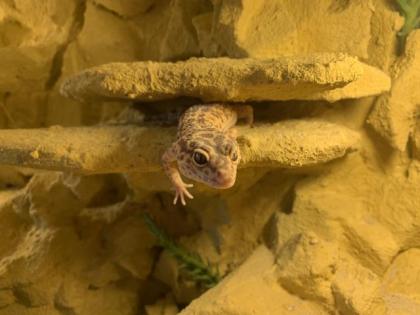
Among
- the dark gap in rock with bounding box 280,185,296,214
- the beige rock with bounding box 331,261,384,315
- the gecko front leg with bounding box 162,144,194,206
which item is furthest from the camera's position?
the dark gap in rock with bounding box 280,185,296,214

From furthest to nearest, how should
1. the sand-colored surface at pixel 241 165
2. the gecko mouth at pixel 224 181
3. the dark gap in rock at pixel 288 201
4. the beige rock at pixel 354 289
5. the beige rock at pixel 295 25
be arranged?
1. the dark gap in rock at pixel 288 201
2. the beige rock at pixel 295 25
3. the beige rock at pixel 354 289
4. the sand-colored surface at pixel 241 165
5. the gecko mouth at pixel 224 181

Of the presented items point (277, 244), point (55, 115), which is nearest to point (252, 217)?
point (277, 244)

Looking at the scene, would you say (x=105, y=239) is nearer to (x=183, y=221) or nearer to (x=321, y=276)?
(x=183, y=221)

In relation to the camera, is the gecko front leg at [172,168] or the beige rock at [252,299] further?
the beige rock at [252,299]

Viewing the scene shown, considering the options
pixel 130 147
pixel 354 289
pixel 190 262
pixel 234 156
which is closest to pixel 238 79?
pixel 234 156

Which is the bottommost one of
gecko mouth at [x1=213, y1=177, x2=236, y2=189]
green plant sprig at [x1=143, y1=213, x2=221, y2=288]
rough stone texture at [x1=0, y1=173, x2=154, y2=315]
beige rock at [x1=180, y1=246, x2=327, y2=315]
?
rough stone texture at [x1=0, y1=173, x2=154, y2=315]

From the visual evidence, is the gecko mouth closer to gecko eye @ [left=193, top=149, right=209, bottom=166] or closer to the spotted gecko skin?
the spotted gecko skin

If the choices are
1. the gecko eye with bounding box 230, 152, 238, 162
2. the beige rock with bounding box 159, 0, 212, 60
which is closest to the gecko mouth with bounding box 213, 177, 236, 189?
the gecko eye with bounding box 230, 152, 238, 162

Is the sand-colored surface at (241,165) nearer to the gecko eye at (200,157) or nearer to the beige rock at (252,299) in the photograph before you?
the beige rock at (252,299)

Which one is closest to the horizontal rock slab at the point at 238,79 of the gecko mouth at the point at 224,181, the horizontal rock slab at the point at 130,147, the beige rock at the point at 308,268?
the horizontal rock slab at the point at 130,147
